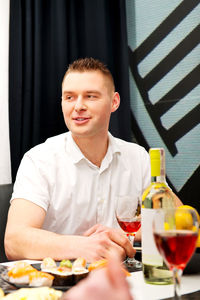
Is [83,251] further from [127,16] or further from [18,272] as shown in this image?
[127,16]

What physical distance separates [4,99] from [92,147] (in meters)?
0.85

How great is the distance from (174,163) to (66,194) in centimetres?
105

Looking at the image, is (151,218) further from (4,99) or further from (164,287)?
(4,99)

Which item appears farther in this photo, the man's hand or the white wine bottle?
the man's hand

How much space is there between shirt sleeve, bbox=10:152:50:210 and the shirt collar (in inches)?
5.8

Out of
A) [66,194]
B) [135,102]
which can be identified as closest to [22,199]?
[66,194]

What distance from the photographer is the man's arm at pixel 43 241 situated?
1.34 meters

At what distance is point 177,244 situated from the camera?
0.77 metres

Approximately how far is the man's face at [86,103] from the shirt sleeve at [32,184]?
0.22m

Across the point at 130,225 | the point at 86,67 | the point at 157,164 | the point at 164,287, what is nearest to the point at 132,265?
the point at 130,225

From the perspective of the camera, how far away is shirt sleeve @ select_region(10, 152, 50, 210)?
1.74 meters

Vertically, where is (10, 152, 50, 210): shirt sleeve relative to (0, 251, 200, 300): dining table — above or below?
above

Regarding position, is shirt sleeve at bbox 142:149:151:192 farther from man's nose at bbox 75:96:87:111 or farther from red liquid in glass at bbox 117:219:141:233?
red liquid in glass at bbox 117:219:141:233

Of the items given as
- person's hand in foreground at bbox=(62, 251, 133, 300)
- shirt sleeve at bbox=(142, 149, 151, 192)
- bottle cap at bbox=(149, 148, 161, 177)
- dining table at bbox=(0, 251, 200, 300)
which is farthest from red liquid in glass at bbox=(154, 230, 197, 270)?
shirt sleeve at bbox=(142, 149, 151, 192)
